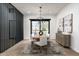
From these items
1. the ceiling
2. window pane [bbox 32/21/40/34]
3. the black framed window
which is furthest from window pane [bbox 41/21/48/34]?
the ceiling

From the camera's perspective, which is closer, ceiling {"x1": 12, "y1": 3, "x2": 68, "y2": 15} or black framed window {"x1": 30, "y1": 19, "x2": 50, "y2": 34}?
ceiling {"x1": 12, "y1": 3, "x2": 68, "y2": 15}

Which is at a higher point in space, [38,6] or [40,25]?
[38,6]

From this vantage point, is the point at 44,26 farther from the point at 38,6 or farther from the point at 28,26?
the point at 38,6

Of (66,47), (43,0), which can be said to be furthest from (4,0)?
(66,47)

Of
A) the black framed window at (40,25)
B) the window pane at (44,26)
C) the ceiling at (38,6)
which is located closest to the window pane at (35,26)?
the black framed window at (40,25)

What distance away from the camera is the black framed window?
11.1 meters

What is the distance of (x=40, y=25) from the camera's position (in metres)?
11.1

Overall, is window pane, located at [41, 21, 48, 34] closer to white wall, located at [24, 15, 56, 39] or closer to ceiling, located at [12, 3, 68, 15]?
white wall, located at [24, 15, 56, 39]

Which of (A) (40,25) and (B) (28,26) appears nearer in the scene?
(A) (40,25)

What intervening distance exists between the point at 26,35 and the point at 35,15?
2029mm

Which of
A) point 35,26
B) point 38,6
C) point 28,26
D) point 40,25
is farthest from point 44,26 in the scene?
point 38,6

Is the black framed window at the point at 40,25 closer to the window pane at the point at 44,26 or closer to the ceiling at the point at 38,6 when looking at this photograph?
the window pane at the point at 44,26

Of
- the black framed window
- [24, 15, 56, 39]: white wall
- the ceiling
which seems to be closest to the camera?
the ceiling

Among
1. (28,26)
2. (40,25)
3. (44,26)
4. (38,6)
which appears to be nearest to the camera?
(38,6)
